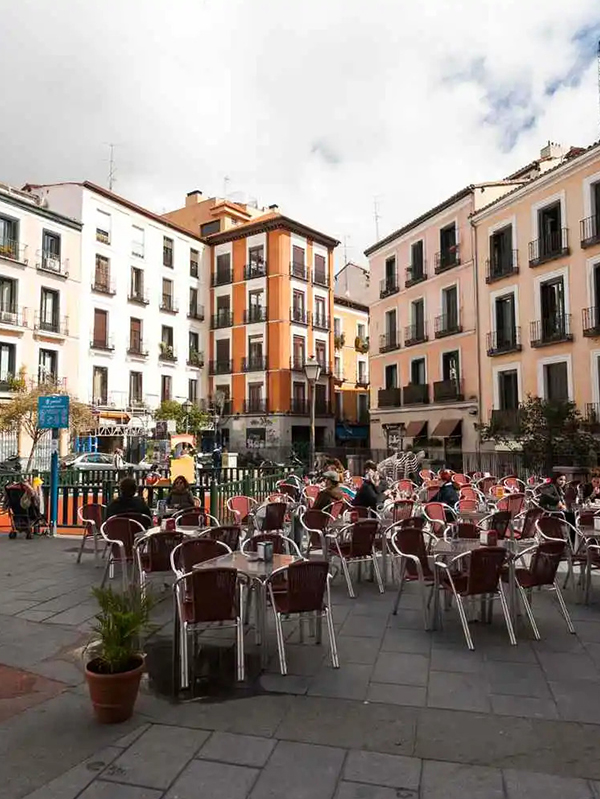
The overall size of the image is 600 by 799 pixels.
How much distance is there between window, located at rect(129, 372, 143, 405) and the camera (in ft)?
120

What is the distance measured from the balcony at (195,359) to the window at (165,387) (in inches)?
85.6

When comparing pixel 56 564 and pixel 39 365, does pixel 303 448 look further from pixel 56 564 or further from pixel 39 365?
pixel 56 564

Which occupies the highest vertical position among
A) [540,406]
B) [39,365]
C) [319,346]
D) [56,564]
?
[319,346]

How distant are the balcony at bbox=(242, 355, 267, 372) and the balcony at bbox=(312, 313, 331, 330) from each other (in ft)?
15.6

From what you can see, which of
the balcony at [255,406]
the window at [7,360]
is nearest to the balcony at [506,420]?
the balcony at [255,406]

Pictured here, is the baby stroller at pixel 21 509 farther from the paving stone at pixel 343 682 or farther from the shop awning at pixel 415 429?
the shop awning at pixel 415 429

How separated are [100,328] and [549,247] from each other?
945 inches

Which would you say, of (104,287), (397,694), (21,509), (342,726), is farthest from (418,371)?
(342,726)

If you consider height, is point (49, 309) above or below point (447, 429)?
above

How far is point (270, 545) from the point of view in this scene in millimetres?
5547

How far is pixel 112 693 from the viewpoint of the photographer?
12.8 feet

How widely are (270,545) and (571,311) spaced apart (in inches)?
828

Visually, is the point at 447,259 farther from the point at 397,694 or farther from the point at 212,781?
the point at 212,781

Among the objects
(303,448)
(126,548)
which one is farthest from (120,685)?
(303,448)
